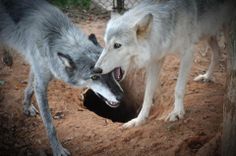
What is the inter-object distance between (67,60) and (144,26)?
3.43 feet

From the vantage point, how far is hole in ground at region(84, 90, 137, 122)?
7.43 metres

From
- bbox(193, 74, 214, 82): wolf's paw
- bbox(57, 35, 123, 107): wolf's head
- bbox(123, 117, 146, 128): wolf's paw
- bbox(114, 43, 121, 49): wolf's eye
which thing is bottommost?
→ bbox(123, 117, 146, 128): wolf's paw

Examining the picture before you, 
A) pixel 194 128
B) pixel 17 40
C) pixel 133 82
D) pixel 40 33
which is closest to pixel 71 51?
pixel 40 33

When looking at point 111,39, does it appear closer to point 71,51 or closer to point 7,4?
point 71,51

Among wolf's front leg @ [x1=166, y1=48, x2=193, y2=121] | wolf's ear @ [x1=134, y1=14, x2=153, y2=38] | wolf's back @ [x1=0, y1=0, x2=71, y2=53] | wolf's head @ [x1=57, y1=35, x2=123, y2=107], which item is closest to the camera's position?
wolf's ear @ [x1=134, y1=14, x2=153, y2=38]

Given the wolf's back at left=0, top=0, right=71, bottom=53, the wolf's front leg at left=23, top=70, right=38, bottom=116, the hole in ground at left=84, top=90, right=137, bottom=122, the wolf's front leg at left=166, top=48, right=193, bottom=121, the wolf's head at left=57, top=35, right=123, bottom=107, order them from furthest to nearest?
the hole in ground at left=84, top=90, right=137, bottom=122, the wolf's front leg at left=23, top=70, right=38, bottom=116, the wolf's front leg at left=166, top=48, right=193, bottom=121, the wolf's back at left=0, top=0, right=71, bottom=53, the wolf's head at left=57, top=35, right=123, bottom=107

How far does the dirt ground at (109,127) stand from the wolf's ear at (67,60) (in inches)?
43.6

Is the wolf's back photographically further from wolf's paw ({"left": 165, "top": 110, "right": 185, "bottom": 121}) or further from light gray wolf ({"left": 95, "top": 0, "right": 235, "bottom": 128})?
wolf's paw ({"left": 165, "top": 110, "right": 185, "bottom": 121})

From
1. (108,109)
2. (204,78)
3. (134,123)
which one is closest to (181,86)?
(134,123)

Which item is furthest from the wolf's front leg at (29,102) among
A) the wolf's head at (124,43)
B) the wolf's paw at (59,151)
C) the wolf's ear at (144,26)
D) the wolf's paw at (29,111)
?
the wolf's ear at (144,26)

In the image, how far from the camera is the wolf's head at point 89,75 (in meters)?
4.66

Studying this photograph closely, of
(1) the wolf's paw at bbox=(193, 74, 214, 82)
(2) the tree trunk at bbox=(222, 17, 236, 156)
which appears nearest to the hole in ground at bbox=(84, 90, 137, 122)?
(1) the wolf's paw at bbox=(193, 74, 214, 82)

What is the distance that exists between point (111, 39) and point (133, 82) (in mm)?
2680

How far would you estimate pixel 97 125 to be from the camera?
18.2 ft
